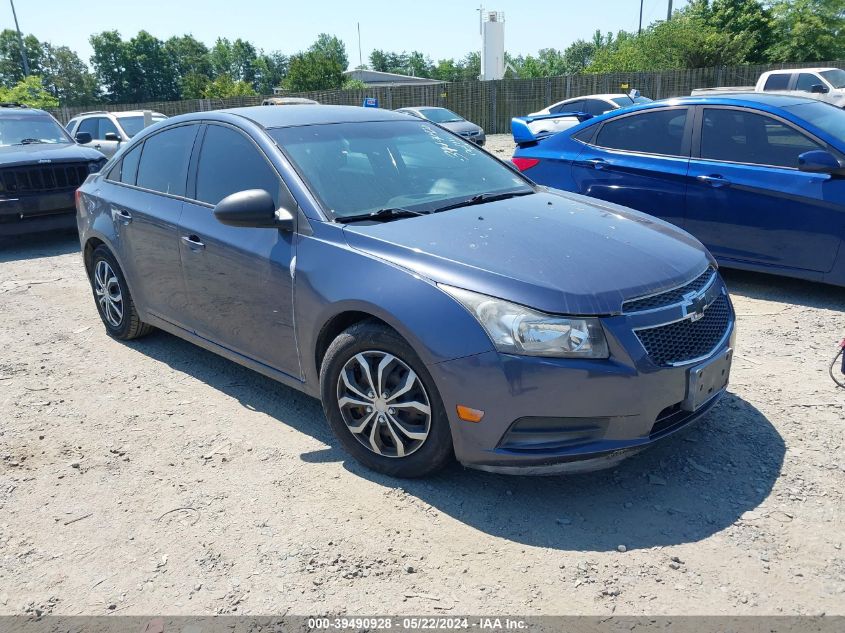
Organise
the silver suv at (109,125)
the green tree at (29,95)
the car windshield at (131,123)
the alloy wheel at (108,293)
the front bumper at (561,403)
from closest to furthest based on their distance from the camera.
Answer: the front bumper at (561,403)
the alloy wheel at (108,293)
the silver suv at (109,125)
the car windshield at (131,123)
the green tree at (29,95)

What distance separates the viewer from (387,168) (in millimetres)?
4031

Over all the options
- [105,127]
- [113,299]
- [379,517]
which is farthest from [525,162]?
[105,127]

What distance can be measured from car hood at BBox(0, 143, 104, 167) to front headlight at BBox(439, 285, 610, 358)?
819cm

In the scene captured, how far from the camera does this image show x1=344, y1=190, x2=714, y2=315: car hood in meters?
2.93

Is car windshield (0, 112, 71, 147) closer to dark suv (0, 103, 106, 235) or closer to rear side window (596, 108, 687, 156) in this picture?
dark suv (0, 103, 106, 235)

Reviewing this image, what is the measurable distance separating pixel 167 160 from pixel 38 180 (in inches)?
212

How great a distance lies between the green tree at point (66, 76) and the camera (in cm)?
8819

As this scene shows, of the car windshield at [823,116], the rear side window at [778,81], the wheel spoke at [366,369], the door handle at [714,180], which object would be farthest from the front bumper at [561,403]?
the rear side window at [778,81]

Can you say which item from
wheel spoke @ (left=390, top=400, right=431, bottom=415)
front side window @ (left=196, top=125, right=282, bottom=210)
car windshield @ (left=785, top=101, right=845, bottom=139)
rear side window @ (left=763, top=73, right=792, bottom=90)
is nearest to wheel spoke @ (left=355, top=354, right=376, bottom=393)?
wheel spoke @ (left=390, top=400, right=431, bottom=415)

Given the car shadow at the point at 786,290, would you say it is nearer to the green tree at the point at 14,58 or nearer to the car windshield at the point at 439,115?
the car windshield at the point at 439,115

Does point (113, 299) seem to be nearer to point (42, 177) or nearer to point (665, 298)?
point (665, 298)

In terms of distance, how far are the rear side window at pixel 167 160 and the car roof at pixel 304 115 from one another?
133 mm

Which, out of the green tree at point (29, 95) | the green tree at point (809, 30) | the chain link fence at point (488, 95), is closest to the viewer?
the chain link fence at point (488, 95)

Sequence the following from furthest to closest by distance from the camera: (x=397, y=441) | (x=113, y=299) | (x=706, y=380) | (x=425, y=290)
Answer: (x=113, y=299) → (x=397, y=441) → (x=706, y=380) → (x=425, y=290)
